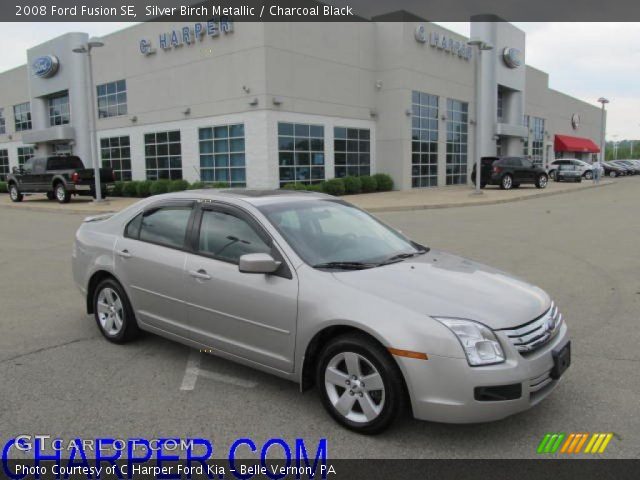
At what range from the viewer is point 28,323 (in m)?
6.16

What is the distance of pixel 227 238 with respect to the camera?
4477mm

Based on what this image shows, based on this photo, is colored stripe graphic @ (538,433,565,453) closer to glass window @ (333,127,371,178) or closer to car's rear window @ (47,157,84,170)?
glass window @ (333,127,371,178)

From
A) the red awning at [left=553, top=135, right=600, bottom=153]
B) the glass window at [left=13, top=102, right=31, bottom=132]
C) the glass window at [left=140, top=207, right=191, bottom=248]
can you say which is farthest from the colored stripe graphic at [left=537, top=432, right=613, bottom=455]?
the red awning at [left=553, top=135, right=600, bottom=153]

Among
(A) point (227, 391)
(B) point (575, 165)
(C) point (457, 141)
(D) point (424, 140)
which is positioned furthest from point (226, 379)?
(B) point (575, 165)

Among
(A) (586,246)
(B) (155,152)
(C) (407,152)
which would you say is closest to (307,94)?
(C) (407,152)

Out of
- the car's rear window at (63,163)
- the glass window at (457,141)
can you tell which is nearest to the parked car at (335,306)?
the car's rear window at (63,163)

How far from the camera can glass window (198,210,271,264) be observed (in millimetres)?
4297

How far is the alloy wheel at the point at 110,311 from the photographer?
5336 mm

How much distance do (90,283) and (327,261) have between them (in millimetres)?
2834

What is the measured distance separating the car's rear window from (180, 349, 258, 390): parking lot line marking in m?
23.9

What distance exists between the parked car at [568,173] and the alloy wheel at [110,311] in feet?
131

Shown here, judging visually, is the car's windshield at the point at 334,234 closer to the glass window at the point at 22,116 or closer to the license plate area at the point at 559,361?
the license plate area at the point at 559,361

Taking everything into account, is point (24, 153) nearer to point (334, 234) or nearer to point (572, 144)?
point (334, 234)

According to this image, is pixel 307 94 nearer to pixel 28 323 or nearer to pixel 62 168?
pixel 62 168
